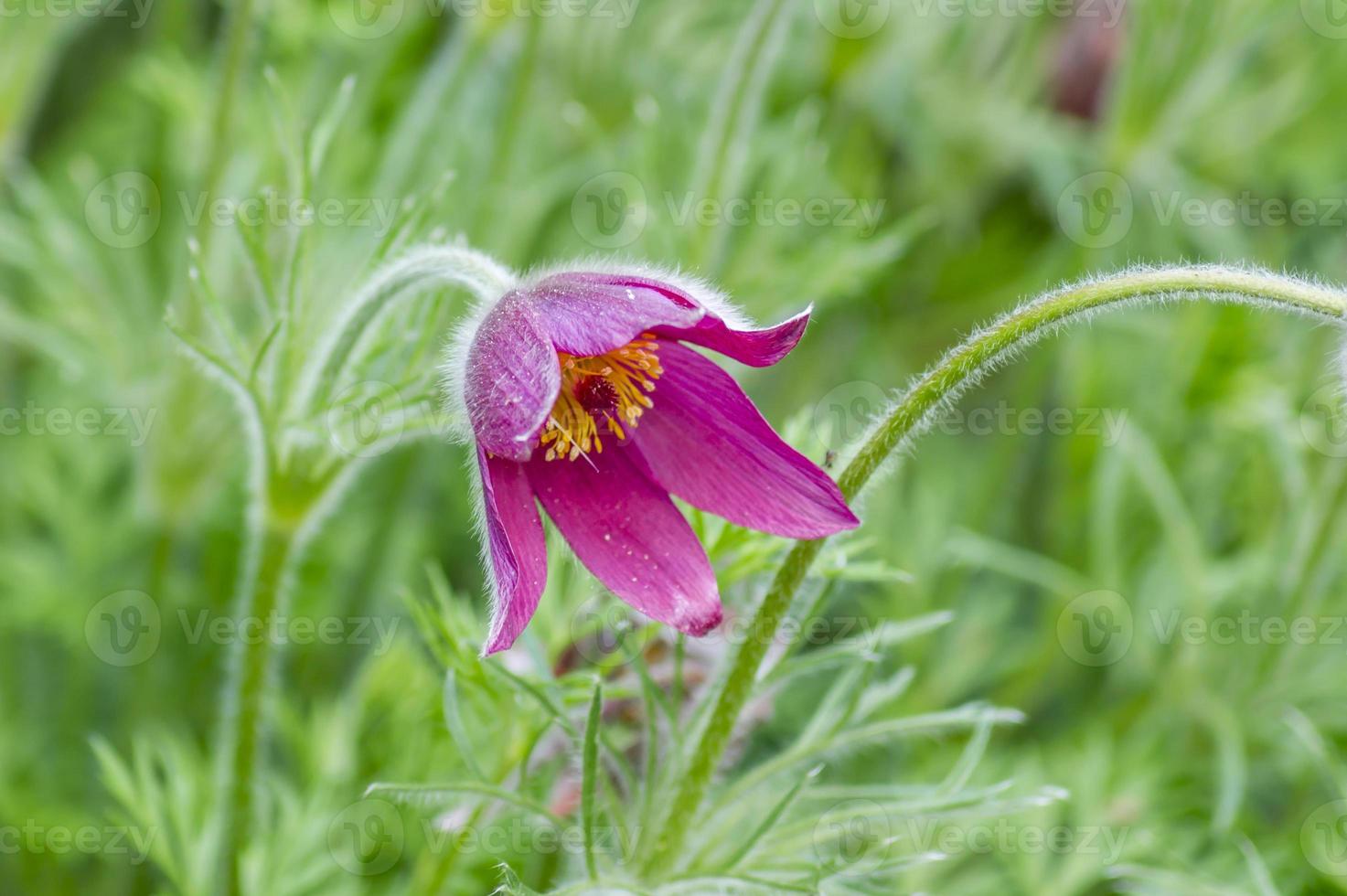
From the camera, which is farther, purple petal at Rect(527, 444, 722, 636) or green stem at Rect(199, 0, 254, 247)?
green stem at Rect(199, 0, 254, 247)

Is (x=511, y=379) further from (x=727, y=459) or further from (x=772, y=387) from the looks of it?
(x=772, y=387)

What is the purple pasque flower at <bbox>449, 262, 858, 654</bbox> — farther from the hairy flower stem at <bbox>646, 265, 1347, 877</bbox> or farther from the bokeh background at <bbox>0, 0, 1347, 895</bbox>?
the bokeh background at <bbox>0, 0, 1347, 895</bbox>

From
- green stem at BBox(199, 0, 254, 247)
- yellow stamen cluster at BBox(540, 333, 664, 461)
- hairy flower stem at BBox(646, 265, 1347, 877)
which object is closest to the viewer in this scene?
hairy flower stem at BBox(646, 265, 1347, 877)

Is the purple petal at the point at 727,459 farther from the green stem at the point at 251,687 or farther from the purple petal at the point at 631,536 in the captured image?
the green stem at the point at 251,687

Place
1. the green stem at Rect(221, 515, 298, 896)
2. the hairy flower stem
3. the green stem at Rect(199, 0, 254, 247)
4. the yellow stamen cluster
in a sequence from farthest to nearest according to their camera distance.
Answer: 1. the green stem at Rect(199, 0, 254, 247)
2. the green stem at Rect(221, 515, 298, 896)
3. the yellow stamen cluster
4. the hairy flower stem

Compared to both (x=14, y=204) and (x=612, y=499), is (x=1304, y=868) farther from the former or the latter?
(x=14, y=204)

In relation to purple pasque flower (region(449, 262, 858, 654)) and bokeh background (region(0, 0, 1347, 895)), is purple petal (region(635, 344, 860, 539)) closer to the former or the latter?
purple pasque flower (region(449, 262, 858, 654))

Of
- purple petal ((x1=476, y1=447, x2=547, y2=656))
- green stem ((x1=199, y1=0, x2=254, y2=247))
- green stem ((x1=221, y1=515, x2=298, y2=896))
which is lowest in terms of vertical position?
green stem ((x1=221, y1=515, x2=298, y2=896))

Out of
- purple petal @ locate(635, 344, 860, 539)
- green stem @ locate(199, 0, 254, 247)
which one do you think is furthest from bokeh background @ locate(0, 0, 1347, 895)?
purple petal @ locate(635, 344, 860, 539)

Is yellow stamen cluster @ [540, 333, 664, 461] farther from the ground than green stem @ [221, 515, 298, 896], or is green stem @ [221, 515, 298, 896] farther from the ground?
yellow stamen cluster @ [540, 333, 664, 461]
